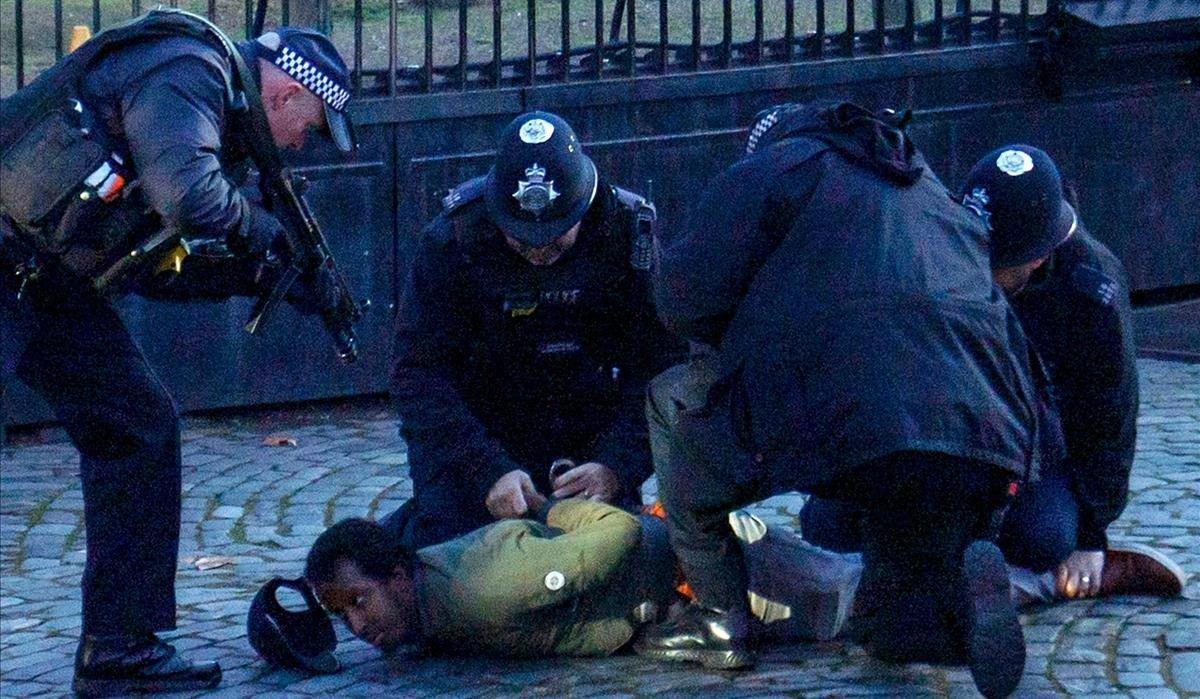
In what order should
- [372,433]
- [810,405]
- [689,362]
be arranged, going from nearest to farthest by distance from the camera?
[810,405]
[689,362]
[372,433]

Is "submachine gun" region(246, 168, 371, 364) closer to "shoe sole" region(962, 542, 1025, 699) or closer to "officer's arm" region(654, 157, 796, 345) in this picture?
"officer's arm" region(654, 157, 796, 345)

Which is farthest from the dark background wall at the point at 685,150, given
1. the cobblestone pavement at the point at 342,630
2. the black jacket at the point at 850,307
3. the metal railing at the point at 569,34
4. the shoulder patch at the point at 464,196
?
the black jacket at the point at 850,307

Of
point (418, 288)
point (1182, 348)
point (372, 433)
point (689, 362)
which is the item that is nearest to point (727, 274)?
point (689, 362)

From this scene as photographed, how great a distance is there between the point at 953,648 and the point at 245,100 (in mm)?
2097

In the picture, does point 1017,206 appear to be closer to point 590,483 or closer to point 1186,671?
point 1186,671

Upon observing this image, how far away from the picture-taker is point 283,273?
514 cm

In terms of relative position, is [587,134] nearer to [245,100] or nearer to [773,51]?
[773,51]

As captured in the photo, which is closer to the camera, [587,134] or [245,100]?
[245,100]

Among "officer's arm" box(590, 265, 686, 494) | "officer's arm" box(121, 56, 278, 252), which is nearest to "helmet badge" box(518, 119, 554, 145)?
"officer's arm" box(590, 265, 686, 494)

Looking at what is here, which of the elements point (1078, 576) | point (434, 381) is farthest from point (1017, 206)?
point (434, 381)

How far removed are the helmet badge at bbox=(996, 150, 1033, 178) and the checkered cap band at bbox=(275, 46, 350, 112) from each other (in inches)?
64.5

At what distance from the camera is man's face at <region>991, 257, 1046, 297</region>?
5070 millimetres

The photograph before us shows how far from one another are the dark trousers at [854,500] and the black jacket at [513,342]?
0.68 metres

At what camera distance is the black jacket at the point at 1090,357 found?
5203 millimetres
